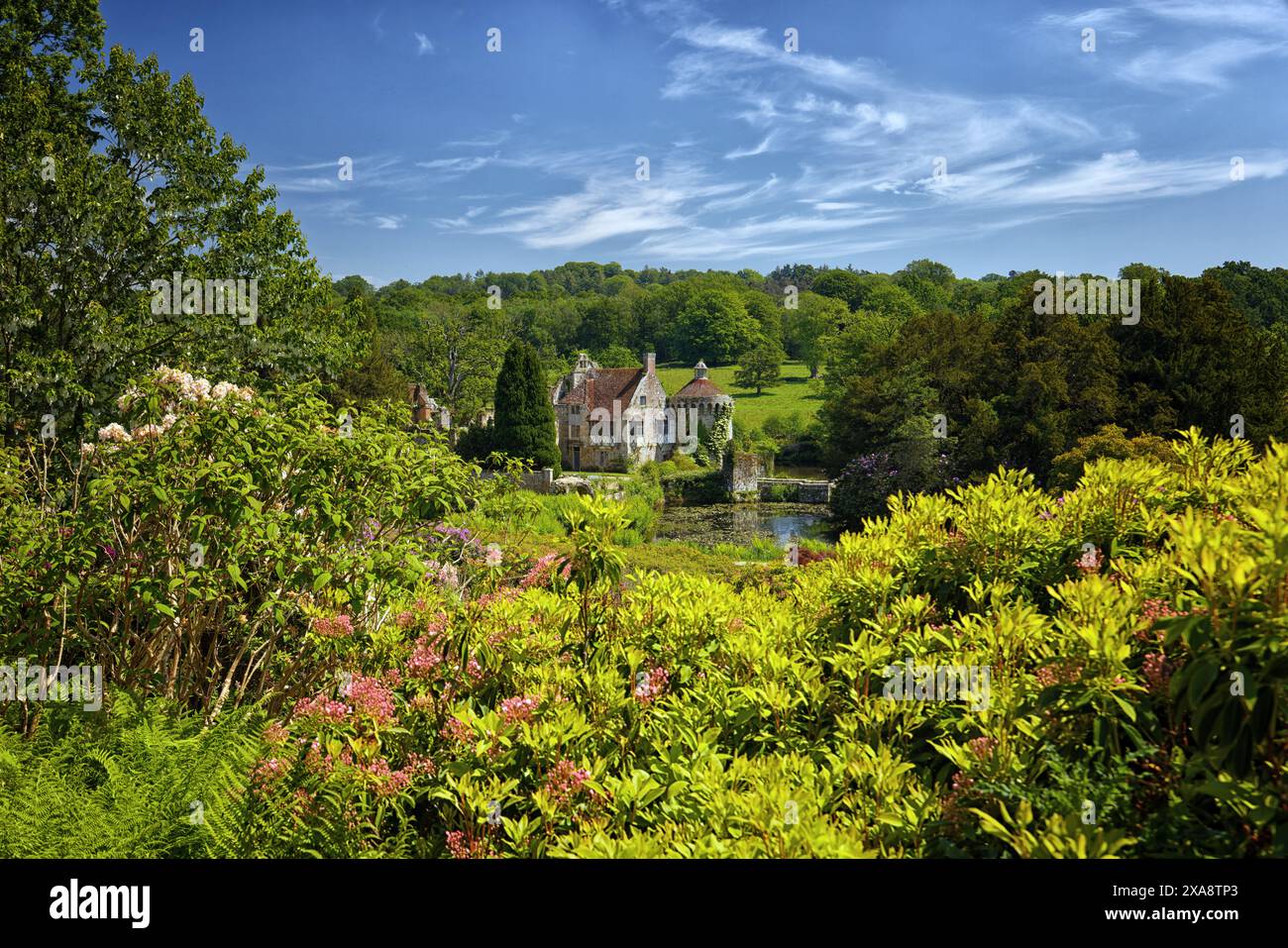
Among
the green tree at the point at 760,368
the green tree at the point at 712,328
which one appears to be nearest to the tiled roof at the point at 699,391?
the green tree at the point at 760,368

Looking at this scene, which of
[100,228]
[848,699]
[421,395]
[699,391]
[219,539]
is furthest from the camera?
[699,391]

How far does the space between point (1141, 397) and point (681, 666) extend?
26.3 metres

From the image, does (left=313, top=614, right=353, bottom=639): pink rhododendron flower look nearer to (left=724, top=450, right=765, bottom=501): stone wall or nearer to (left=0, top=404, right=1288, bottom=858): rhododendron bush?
(left=0, top=404, right=1288, bottom=858): rhododendron bush

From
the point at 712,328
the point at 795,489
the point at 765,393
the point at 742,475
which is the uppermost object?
the point at 712,328

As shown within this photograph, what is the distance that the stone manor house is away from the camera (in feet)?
157

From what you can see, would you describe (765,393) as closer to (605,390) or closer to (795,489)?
(605,390)

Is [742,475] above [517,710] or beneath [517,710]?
beneath

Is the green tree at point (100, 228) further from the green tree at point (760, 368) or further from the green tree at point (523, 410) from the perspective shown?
the green tree at point (760, 368)

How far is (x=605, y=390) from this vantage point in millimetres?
49062

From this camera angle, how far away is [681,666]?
3.25 meters

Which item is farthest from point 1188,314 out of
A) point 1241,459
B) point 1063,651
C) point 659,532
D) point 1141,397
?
point 1063,651

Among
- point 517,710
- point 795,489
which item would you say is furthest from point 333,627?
point 795,489

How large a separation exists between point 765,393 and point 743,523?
4240cm
